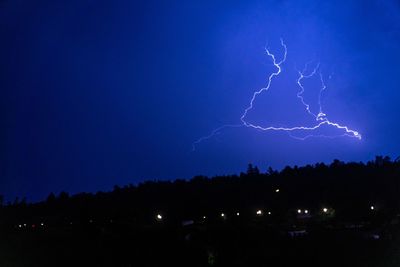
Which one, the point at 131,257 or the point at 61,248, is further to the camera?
the point at 61,248

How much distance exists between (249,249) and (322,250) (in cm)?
261

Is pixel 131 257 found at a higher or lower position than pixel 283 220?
lower

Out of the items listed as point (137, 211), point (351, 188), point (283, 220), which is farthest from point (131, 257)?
point (137, 211)

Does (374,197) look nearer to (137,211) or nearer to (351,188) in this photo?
(351,188)

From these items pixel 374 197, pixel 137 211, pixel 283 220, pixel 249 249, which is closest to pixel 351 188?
pixel 374 197

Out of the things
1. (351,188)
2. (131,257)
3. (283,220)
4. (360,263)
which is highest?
(351,188)

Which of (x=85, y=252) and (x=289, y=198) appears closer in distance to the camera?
(x=85, y=252)

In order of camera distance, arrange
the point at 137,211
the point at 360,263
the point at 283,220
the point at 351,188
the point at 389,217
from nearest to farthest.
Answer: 1. the point at 360,263
2. the point at 389,217
3. the point at 283,220
4. the point at 351,188
5. the point at 137,211

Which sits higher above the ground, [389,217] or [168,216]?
[168,216]

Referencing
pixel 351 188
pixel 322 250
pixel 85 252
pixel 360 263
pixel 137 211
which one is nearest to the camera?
pixel 360 263

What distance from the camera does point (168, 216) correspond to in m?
56.8

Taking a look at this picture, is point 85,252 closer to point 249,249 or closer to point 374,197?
point 249,249

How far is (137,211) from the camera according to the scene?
64188mm

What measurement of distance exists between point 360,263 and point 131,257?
7.71 m
